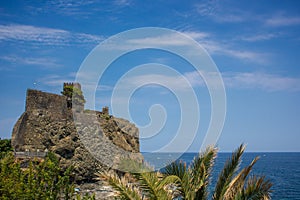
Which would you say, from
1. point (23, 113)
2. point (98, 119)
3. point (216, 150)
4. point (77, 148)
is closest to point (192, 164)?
point (216, 150)

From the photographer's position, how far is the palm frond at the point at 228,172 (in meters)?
7.02

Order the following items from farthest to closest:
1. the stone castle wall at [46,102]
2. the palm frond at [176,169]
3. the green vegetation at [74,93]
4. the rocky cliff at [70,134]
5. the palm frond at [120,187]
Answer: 1. the green vegetation at [74,93]
2. the stone castle wall at [46,102]
3. the rocky cliff at [70,134]
4. the palm frond at [176,169]
5. the palm frond at [120,187]

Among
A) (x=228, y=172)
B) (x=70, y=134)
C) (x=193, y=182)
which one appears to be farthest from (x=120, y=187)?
(x=70, y=134)

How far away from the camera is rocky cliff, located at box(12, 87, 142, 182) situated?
81.3ft

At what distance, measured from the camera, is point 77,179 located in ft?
90.0

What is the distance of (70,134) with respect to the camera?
2731cm

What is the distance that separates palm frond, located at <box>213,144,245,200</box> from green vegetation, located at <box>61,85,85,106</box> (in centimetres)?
2460

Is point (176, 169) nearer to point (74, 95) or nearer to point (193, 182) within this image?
point (193, 182)

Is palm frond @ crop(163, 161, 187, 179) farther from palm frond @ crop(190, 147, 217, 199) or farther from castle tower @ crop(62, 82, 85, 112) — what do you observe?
castle tower @ crop(62, 82, 85, 112)

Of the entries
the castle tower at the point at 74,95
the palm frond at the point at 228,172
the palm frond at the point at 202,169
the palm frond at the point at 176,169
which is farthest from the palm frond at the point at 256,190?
the castle tower at the point at 74,95

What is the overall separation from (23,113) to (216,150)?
2020 cm

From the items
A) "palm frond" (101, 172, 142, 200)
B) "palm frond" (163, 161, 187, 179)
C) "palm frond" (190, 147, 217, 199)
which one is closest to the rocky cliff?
"palm frond" (190, 147, 217, 199)

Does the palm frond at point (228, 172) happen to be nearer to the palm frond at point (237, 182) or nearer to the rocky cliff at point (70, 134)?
the palm frond at point (237, 182)

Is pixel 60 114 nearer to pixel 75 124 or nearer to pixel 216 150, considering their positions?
pixel 75 124
